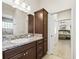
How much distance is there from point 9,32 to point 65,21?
8286 mm

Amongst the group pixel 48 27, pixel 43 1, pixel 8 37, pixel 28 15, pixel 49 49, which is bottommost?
pixel 49 49

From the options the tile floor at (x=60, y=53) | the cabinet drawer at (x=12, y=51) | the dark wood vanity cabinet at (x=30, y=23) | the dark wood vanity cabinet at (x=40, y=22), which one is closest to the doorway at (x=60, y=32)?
the tile floor at (x=60, y=53)

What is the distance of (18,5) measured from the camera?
310 cm

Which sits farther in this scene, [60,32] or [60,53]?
[60,32]

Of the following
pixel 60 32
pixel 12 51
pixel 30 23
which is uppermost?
pixel 30 23

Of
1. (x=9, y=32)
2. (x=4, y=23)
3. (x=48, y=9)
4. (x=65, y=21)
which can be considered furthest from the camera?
(x=65, y=21)

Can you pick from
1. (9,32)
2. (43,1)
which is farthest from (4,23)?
(43,1)

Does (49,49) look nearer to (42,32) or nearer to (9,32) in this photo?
(42,32)

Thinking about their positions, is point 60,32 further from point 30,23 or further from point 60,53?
point 30,23

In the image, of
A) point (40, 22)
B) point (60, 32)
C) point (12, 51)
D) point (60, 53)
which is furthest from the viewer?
point (60, 32)

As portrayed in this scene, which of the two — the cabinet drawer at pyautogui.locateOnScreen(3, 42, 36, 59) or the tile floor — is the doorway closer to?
the tile floor

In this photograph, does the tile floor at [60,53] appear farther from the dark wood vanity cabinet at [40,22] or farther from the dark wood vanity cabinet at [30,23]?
the dark wood vanity cabinet at [30,23]

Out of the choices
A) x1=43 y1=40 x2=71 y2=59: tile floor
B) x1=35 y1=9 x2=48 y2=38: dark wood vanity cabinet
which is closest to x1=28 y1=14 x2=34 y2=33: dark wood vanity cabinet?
x1=35 y1=9 x2=48 y2=38: dark wood vanity cabinet

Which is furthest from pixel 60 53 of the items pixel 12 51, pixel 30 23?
pixel 12 51
